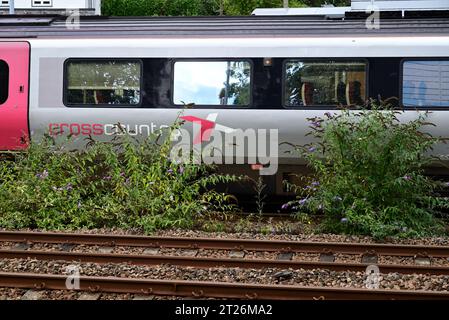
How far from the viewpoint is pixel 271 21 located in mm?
10523

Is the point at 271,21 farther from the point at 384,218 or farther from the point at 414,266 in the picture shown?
the point at 414,266

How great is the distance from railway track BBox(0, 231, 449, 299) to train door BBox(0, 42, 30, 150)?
2.56 m

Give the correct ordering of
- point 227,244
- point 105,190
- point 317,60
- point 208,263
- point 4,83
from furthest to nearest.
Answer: point 4,83 → point 317,60 → point 105,190 → point 227,244 → point 208,263

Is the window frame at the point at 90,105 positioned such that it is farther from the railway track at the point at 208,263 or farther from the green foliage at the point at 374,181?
the green foliage at the point at 374,181

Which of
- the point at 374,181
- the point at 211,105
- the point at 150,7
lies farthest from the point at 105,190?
the point at 150,7

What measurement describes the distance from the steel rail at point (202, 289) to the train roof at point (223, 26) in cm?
497

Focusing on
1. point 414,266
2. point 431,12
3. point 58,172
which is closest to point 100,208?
point 58,172

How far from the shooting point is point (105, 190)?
9.45 m

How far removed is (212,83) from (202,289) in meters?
4.63

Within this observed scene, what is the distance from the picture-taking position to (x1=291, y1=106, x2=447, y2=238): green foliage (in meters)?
8.27

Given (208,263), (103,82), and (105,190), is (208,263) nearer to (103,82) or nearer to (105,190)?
(105,190)

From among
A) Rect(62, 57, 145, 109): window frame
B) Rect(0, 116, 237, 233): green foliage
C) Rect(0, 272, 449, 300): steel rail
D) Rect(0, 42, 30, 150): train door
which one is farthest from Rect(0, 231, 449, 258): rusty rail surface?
Rect(62, 57, 145, 109): window frame

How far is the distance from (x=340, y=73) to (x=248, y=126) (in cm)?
152
